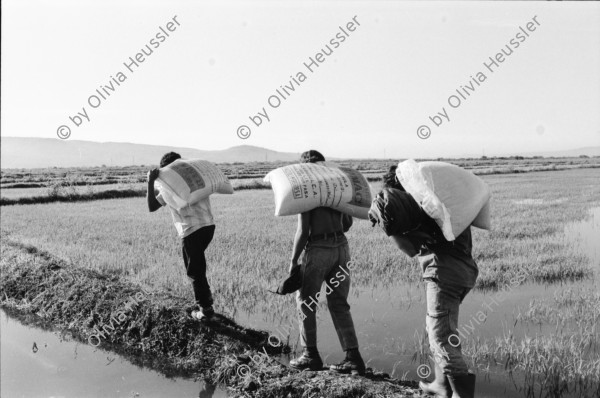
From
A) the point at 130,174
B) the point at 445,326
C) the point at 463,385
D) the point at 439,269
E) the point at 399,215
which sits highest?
the point at 130,174

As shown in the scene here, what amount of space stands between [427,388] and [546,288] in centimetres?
320

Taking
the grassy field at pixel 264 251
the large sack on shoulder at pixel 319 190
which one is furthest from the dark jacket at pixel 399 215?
the grassy field at pixel 264 251

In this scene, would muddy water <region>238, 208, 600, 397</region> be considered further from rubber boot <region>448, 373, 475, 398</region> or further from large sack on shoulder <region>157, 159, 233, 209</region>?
large sack on shoulder <region>157, 159, 233, 209</region>

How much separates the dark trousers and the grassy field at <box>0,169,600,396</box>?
0.60 m

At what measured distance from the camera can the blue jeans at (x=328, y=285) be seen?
3.39m

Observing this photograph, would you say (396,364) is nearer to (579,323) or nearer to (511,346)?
(511,346)

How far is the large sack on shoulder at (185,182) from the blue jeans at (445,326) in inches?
83.2

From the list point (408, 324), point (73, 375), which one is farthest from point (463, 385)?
point (73, 375)

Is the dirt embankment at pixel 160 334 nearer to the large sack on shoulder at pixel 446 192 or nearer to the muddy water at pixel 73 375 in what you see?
the muddy water at pixel 73 375

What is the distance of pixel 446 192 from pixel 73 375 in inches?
122

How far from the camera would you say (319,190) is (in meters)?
3.40

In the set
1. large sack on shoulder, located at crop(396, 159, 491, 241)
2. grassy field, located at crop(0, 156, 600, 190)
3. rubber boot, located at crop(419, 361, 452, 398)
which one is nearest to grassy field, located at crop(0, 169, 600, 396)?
rubber boot, located at crop(419, 361, 452, 398)

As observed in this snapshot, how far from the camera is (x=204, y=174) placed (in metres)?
4.41

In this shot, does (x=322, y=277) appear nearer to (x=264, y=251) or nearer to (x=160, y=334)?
(x=160, y=334)
